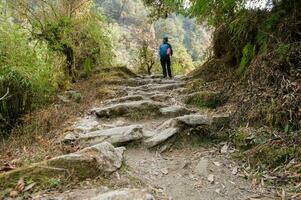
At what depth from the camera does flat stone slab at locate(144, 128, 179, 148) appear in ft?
→ 13.4

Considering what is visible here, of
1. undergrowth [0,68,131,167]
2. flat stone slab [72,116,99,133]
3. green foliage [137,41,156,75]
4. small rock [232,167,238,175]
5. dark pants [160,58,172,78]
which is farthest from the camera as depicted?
green foliage [137,41,156,75]

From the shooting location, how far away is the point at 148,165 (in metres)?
3.61

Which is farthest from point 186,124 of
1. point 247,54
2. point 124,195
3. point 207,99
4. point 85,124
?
point 124,195

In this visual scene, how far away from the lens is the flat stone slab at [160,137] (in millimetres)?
4070

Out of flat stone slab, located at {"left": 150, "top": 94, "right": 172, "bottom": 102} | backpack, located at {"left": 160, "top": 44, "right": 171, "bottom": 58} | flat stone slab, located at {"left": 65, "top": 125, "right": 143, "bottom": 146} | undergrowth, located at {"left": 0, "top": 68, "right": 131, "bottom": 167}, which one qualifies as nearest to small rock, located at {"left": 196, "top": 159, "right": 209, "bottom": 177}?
flat stone slab, located at {"left": 65, "top": 125, "right": 143, "bottom": 146}

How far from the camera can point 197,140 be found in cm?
424

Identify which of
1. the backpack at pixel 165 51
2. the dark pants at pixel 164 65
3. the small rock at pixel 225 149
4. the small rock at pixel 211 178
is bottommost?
the small rock at pixel 211 178

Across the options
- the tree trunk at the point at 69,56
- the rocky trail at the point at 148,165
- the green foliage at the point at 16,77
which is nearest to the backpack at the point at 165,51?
the tree trunk at the point at 69,56

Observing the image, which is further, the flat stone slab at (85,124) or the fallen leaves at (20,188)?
the flat stone slab at (85,124)

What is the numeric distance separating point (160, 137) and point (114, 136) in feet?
1.89

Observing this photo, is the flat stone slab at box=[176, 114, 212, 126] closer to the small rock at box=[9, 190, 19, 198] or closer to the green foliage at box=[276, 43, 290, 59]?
the green foliage at box=[276, 43, 290, 59]

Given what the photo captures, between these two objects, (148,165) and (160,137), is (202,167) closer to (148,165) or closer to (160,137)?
(148,165)

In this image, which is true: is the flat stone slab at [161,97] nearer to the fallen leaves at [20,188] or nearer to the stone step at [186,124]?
the stone step at [186,124]

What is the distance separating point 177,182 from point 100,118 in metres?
2.68
